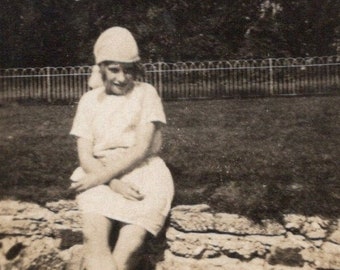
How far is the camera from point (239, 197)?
9.84ft

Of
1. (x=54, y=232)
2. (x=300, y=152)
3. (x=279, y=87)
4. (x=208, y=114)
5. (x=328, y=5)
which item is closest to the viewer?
(x=54, y=232)

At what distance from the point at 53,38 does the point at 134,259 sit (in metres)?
13.5

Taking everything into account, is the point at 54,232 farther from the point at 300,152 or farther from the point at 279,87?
the point at 279,87

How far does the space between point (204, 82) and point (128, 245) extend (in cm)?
1006

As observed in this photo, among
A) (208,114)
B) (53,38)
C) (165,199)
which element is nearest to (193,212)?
(165,199)

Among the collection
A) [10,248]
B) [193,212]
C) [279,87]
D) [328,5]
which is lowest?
[10,248]

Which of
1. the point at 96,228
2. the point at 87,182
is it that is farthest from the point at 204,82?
the point at 96,228

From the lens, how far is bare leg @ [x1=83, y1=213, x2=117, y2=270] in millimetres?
2174

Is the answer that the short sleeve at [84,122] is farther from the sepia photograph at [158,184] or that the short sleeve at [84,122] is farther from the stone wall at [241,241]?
the stone wall at [241,241]

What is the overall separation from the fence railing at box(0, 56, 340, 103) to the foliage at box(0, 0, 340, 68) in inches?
79.5

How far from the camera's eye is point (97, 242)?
2.24 m

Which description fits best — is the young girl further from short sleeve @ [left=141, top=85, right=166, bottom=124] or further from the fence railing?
the fence railing

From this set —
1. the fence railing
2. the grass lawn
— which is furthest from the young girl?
the fence railing

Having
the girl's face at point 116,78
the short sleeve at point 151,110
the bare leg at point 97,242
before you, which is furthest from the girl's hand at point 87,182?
the girl's face at point 116,78
